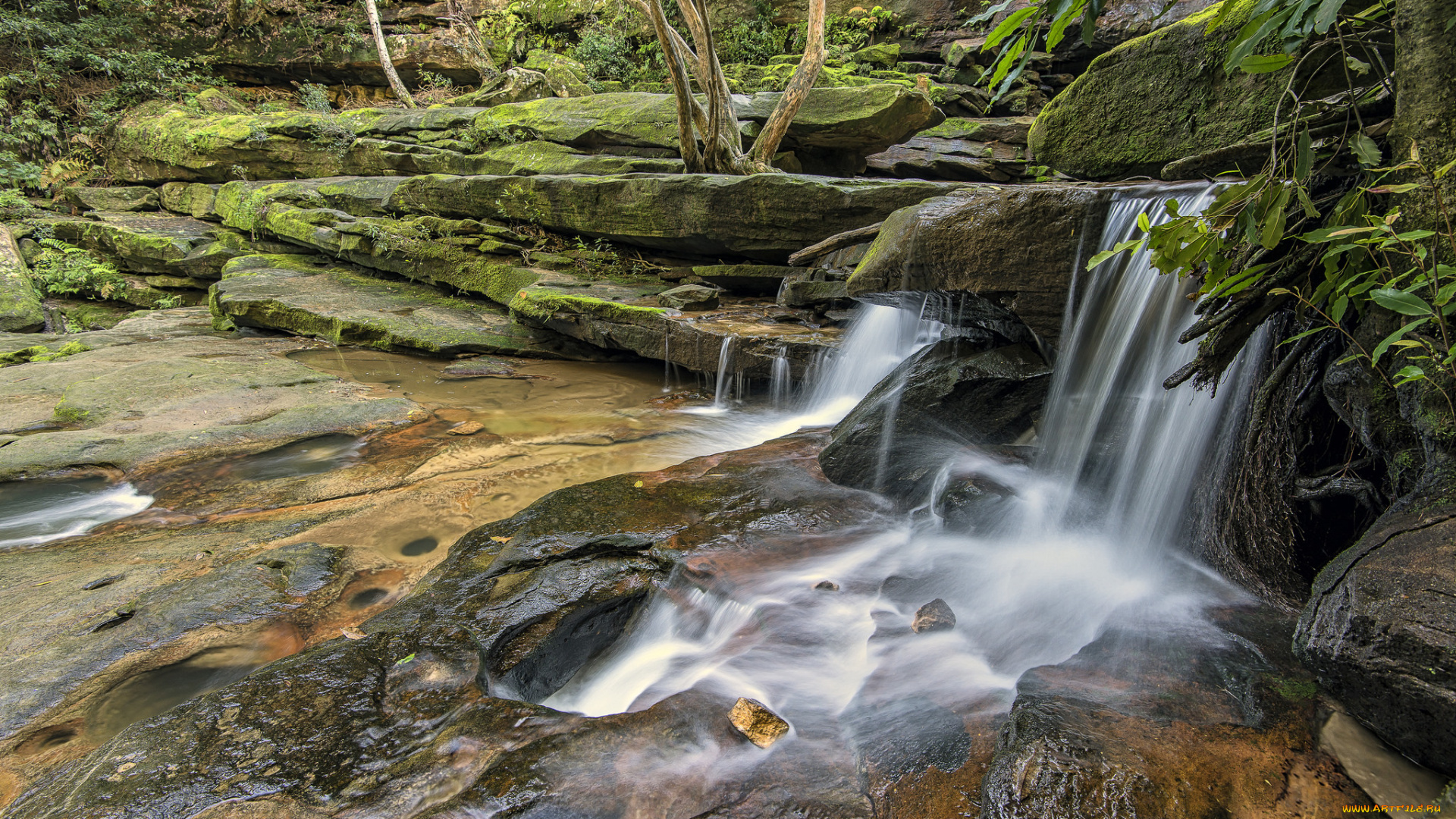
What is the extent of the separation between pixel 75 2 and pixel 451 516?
23.1 m

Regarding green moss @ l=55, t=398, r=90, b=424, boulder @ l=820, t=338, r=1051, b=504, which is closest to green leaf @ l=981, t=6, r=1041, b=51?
boulder @ l=820, t=338, r=1051, b=504

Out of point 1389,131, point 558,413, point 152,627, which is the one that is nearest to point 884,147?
point 558,413

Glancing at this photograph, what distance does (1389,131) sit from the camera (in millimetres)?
2492

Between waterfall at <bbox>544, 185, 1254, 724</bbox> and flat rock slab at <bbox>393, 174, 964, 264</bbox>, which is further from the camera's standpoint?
flat rock slab at <bbox>393, 174, 964, 264</bbox>

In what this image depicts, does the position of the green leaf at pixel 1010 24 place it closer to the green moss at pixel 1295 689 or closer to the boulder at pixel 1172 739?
the boulder at pixel 1172 739

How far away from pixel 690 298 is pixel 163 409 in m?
5.31

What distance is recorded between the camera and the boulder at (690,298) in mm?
7965

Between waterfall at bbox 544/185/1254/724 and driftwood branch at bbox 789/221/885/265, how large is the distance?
10.5ft

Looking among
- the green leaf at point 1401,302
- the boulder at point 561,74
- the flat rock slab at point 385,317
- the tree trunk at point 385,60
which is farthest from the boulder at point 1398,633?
the tree trunk at point 385,60

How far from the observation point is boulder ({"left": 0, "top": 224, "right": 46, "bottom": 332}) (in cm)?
974

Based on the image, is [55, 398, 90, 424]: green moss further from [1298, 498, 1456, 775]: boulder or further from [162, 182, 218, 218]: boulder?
[162, 182, 218, 218]: boulder

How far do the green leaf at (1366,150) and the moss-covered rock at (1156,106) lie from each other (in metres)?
1.63

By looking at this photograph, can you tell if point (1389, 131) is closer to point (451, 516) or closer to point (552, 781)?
point (552, 781)

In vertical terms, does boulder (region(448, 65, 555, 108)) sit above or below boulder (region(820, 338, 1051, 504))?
above
